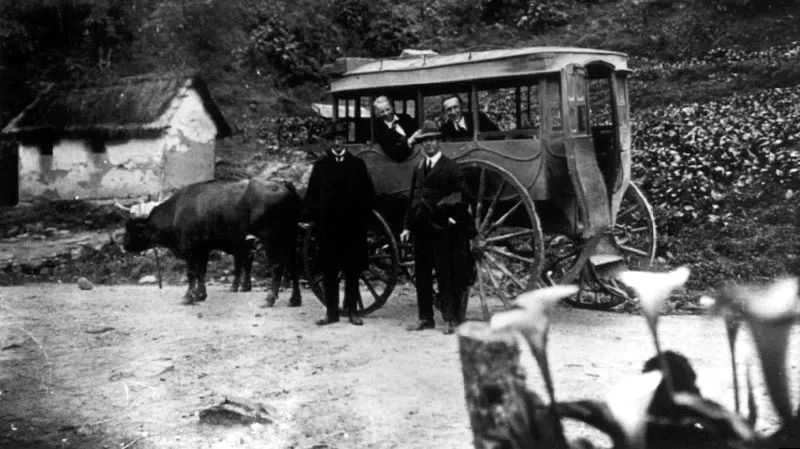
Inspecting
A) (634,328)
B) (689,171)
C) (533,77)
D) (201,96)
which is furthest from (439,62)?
(201,96)

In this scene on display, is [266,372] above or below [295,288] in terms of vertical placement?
below

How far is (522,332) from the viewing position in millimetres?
1425

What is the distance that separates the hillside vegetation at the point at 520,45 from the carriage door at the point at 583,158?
3145 millimetres

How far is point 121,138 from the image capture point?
1978 centimetres

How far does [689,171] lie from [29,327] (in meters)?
8.89

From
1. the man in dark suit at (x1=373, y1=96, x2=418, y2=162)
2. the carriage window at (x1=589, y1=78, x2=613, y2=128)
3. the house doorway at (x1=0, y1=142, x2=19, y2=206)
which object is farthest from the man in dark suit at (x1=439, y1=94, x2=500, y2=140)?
the house doorway at (x1=0, y1=142, x2=19, y2=206)

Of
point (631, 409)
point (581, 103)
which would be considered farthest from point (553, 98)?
point (631, 409)

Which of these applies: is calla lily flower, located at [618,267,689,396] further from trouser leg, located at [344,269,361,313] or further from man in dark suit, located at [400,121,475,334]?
trouser leg, located at [344,269,361,313]

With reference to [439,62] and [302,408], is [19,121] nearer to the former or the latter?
[439,62]

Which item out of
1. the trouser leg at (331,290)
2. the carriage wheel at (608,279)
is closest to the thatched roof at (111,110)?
the trouser leg at (331,290)

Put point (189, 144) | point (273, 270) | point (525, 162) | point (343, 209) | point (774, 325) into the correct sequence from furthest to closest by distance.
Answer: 1. point (189, 144)
2. point (273, 270)
3. point (343, 209)
4. point (525, 162)
5. point (774, 325)

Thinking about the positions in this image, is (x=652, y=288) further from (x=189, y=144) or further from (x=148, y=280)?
(x=189, y=144)

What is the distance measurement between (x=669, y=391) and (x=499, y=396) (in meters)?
0.31

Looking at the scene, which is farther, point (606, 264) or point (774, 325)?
point (606, 264)
